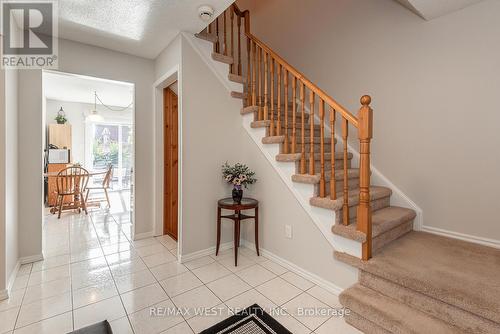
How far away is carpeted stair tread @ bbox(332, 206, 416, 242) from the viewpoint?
71.8 inches

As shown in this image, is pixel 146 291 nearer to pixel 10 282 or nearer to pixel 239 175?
pixel 10 282

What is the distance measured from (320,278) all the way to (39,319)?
220cm

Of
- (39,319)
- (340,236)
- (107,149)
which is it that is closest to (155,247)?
(39,319)

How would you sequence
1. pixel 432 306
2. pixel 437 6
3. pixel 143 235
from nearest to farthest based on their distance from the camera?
pixel 432 306 → pixel 437 6 → pixel 143 235

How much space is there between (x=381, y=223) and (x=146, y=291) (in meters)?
2.12

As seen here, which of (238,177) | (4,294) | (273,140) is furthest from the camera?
(238,177)

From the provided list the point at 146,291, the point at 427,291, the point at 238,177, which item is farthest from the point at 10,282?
the point at 427,291

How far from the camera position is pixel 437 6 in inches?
83.7

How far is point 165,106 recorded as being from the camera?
3371mm

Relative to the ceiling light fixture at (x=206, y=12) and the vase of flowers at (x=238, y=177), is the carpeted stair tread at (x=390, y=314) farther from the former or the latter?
the ceiling light fixture at (x=206, y=12)

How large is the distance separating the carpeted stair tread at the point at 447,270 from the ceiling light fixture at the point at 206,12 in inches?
102

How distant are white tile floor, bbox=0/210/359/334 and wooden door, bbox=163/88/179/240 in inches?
19.1

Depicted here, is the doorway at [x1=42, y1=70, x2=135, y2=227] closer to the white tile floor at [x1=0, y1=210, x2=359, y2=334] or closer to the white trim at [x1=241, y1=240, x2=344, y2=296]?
the white tile floor at [x1=0, y1=210, x2=359, y2=334]

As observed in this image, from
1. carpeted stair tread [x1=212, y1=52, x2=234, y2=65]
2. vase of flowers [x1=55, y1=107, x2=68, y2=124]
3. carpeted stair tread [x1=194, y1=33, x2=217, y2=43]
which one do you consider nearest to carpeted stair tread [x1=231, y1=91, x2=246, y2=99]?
carpeted stair tread [x1=212, y1=52, x2=234, y2=65]
